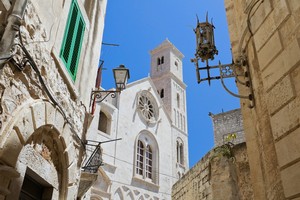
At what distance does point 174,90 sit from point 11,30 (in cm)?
3052

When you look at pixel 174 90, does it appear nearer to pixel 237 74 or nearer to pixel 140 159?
pixel 140 159

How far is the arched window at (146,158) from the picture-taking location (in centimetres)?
2202

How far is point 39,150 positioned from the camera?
4008 millimetres

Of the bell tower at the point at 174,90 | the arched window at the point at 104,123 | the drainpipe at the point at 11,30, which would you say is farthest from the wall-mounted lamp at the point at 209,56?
the bell tower at the point at 174,90

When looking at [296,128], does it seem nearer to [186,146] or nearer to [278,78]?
[278,78]

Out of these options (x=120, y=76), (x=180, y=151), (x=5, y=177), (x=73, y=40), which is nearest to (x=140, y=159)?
(x=180, y=151)

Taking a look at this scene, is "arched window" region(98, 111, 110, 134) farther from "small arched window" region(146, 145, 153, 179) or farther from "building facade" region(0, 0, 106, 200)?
"building facade" region(0, 0, 106, 200)

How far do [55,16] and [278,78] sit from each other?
353 cm

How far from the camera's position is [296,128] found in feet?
8.33

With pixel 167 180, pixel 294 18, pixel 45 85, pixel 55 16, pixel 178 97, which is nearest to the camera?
pixel 294 18

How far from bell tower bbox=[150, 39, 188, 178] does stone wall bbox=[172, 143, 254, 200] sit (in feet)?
58.8

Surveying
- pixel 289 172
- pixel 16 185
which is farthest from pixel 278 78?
pixel 16 185

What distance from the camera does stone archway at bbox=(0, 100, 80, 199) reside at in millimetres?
2996

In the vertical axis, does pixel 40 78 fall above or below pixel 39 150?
above
